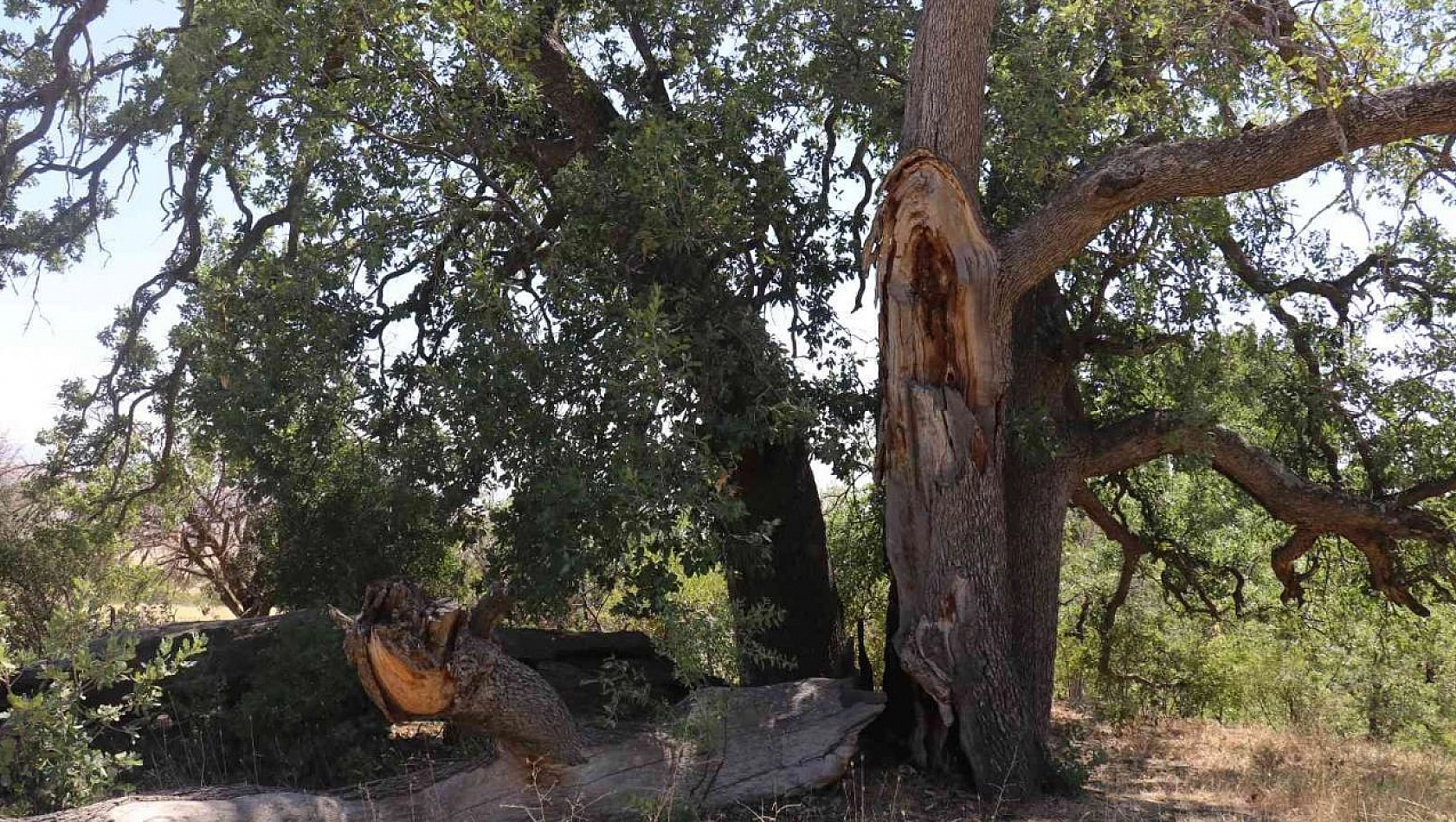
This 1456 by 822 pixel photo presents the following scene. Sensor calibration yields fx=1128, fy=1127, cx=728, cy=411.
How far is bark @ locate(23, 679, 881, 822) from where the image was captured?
19.6 ft

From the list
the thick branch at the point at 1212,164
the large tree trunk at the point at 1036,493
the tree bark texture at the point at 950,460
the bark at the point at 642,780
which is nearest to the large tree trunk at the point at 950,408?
the tree bark texture at the point at 950,460

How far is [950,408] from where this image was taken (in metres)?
7.57

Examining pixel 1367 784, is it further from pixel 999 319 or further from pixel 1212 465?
pixel 999 319

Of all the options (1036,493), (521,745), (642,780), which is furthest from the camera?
(1036,493)

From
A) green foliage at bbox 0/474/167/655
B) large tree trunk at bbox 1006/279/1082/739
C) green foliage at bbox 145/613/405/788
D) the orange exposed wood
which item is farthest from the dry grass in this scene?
green foliage at bbox 0/474/167/655

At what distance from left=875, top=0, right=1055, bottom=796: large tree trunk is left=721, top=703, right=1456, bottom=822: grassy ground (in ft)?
1.38

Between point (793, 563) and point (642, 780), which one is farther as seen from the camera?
point (793, 563)

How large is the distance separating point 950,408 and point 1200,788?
4.18 metres

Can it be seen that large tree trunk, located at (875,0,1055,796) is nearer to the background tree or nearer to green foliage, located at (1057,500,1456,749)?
the background tree

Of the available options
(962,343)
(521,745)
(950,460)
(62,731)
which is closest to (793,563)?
(950,460)

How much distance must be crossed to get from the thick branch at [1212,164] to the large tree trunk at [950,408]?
40 cm

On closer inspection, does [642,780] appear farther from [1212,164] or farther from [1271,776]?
[1271,776]

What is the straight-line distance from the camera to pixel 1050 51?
28.9 feet

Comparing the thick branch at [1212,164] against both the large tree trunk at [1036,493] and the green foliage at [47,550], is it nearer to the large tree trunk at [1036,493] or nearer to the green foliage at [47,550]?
the large tree trunk at [1036,493]
